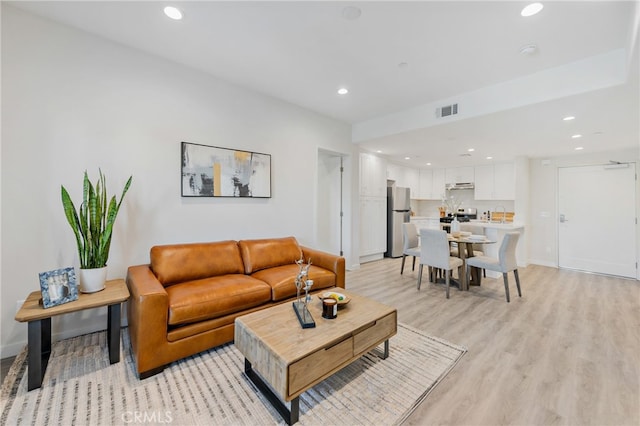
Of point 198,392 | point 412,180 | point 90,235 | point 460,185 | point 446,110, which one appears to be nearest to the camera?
point 198,392

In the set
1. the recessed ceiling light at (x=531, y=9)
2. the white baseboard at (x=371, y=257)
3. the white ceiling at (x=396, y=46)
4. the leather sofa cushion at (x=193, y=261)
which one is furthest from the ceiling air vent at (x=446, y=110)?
the leather sofa cushion at (x=193, y=261)

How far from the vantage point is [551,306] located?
3.14 metres

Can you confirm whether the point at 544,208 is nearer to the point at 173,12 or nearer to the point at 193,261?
the point at 193,261

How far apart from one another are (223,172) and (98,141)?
114 centimetres

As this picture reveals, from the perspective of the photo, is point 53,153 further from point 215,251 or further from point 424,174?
point 424,174

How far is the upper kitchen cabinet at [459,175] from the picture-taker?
6.57 meters

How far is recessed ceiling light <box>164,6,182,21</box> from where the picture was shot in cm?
196

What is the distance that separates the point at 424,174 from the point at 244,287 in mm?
6488

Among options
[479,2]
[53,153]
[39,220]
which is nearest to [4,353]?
[39,220]

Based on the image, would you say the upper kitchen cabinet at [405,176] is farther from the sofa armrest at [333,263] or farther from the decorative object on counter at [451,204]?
the sofa armrest at [333,263]

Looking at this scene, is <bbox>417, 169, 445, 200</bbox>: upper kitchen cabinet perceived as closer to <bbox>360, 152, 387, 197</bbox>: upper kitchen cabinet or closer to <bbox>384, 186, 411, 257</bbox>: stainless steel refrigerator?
<bbox>384, 186, 411, 257</bbox>: stainless steel refrigerator

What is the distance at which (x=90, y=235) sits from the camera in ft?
6.78

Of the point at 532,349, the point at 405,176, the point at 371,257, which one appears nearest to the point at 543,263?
the point at 405,176

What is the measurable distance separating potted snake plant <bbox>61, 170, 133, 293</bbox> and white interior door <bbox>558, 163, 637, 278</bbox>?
7.24 m
